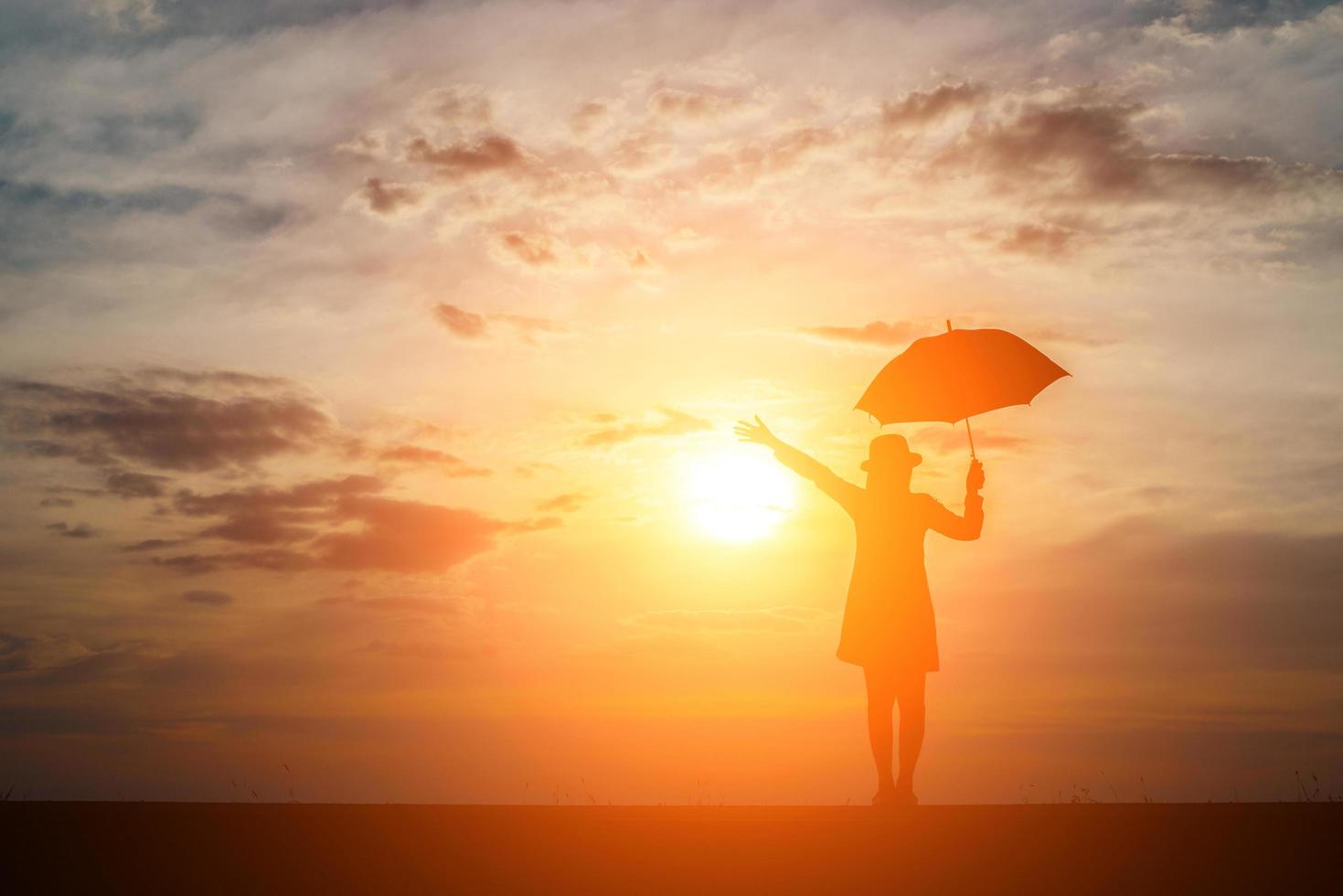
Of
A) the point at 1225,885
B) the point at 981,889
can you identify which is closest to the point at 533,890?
the point at 981,889

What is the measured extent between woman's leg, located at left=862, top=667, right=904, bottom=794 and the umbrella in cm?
222

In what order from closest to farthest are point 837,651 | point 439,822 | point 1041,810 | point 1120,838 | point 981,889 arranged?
point 981,889
point 1120,838
point 439,822
point 1041,810
point 837,651

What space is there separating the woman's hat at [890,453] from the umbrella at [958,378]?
326 mm

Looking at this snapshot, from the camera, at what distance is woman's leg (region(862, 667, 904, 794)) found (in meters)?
10.7

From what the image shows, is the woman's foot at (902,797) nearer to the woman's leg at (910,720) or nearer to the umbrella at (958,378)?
the woman's leg at (910,720)

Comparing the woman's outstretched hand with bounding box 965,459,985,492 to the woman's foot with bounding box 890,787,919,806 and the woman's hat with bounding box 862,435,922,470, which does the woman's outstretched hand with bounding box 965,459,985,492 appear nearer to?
the woman's hat with bounding box 862,435,922,470

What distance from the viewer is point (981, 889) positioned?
276 inches

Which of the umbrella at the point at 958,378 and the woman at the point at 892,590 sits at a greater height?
the umbrella at the point at 958,378

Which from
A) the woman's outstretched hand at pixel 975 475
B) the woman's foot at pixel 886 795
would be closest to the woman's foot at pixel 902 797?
the woman's foot at pixel 886 795

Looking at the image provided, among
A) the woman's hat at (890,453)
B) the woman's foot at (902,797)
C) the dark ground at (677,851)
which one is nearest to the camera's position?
the dark ground at (677,851)

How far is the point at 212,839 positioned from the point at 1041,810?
22.1 ft

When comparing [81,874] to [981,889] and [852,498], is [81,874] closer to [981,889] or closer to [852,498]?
[981,889]

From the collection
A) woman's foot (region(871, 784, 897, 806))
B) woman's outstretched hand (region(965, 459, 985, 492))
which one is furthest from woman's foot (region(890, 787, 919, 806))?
woman's outstretched hand (region(965, 459, 985, 492))

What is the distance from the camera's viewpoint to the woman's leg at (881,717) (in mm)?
10672
